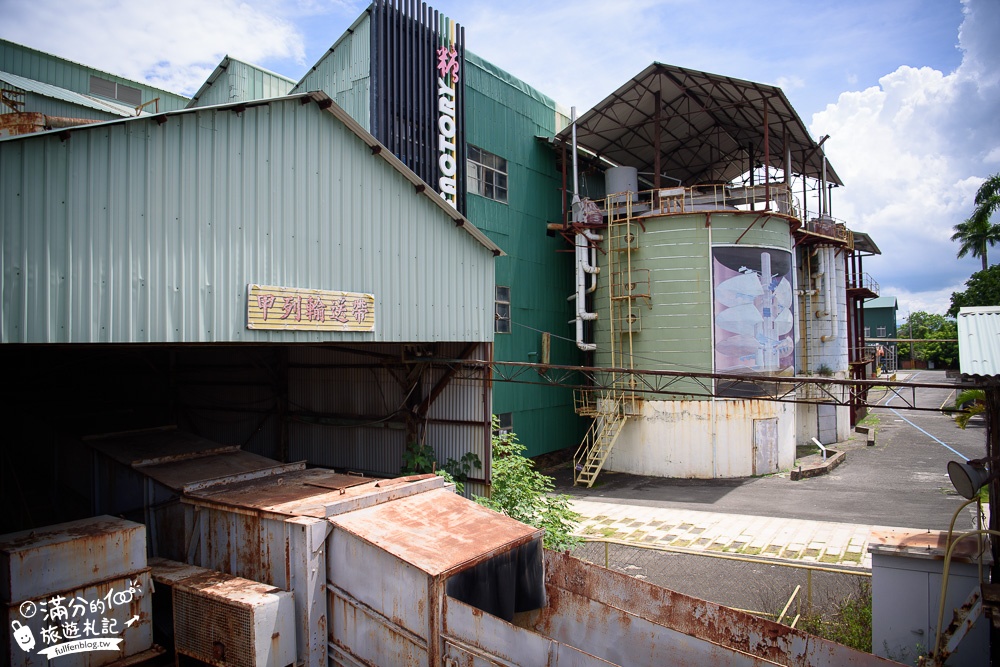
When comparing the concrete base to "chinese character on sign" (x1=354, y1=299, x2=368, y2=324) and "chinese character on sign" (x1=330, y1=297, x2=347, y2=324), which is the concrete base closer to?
"chinese character on sign" (x1=354, y1=299, x2=368, y2=324)

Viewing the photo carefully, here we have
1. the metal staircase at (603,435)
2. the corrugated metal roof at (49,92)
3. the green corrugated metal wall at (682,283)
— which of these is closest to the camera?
the corrugated metal roof at (49,92)

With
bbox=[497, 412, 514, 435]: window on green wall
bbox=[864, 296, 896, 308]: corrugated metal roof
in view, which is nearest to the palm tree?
bbox=[864, 296, 896, 308]: corrugated metal roof

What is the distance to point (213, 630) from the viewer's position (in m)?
7.62

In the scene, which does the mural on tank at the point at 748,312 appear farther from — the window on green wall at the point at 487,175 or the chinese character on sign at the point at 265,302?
the chinese character on sign at the point at 265,302

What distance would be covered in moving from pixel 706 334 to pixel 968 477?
14367 mm

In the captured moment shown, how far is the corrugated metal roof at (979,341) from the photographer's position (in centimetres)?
766

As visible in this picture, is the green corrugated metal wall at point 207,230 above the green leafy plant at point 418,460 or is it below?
above

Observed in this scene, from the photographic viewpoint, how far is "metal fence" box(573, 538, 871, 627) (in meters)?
10.3

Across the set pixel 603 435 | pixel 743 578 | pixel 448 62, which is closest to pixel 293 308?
pixel 743 578

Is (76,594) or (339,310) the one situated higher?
(339,310)

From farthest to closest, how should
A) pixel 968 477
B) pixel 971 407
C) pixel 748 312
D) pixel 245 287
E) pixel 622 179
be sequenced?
pixel 622 179 → pixel 748 312 → pixel 971 407 → pixel 245 287 → pixel 968 477

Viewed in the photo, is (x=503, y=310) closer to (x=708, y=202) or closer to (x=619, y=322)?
(x=619, y=322)

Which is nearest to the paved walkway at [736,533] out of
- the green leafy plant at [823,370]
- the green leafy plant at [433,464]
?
the green leafy plant at [433,464]

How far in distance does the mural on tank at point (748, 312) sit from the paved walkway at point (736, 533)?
6.65 meters
